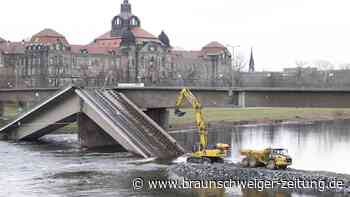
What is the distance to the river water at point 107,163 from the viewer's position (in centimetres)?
4597

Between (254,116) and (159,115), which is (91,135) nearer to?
(159,115)

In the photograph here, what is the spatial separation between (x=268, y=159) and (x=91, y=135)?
28639 millimetres

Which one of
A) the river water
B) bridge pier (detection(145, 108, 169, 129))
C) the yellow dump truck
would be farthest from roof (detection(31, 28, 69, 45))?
the yellow dump truck

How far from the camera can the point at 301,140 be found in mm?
83125

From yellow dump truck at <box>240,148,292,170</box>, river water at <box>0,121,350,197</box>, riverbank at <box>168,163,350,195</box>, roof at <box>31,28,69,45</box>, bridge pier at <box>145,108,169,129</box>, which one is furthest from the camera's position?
roof at <box>31,28,69,45</box>

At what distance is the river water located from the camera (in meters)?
46.0

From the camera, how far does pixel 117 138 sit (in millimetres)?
68188

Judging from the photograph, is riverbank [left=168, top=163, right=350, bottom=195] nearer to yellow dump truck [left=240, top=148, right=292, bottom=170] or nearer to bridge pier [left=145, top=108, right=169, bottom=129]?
yellow dump truck [left=240, top=148, right=292, bottom=170]

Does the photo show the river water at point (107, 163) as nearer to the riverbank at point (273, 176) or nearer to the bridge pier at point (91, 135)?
the bridge pier at point (91, 135)

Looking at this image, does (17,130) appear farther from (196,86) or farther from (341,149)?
(341,149)

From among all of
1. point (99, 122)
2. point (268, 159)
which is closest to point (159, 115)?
point (99, 122)

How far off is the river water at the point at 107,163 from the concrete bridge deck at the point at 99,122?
1.78 metres

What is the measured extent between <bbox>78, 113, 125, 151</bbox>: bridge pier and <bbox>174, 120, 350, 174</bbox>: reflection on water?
897 centimetres

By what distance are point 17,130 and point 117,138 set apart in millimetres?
18909
